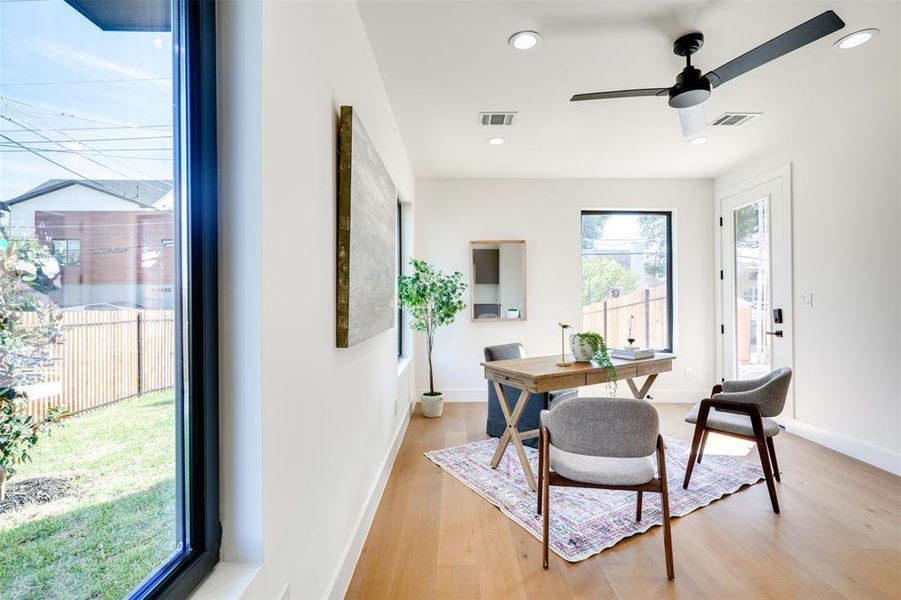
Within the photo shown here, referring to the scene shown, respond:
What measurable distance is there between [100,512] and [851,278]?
4.41m

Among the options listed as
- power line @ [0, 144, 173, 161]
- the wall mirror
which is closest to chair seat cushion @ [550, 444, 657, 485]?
power line @ [0, 144, 173, 161]

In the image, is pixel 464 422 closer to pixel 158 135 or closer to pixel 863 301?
pixel 863 301

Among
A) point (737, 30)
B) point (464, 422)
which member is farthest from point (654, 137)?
point (464, 422)

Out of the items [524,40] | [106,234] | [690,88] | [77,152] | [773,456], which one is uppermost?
[524,40]

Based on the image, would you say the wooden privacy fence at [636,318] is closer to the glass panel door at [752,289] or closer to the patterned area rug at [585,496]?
the glass panel door at [752,289]

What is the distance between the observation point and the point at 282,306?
3.72 ft

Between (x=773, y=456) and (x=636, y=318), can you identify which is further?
(x=636, y=318)

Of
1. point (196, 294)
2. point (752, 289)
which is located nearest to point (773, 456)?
point (752, 289)

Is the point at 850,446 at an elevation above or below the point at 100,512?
below

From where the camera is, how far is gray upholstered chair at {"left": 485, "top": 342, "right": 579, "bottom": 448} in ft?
10.6

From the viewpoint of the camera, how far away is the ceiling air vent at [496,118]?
310cm

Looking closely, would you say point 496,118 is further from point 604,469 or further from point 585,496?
point 585,496

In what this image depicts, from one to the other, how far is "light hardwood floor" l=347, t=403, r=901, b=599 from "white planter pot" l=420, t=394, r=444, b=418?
1388 mm

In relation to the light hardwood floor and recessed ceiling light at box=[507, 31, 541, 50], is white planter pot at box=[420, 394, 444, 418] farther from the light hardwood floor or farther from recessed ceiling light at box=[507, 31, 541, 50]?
recessed ceiling light at box=[507, 31, 541, 50]
